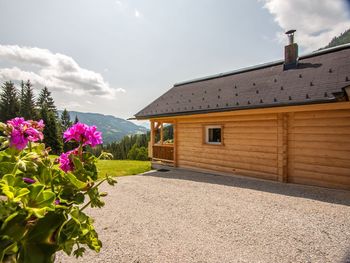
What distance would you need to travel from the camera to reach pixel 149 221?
174 inches

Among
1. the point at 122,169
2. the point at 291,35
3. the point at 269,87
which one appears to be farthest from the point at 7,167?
the point at 291,35

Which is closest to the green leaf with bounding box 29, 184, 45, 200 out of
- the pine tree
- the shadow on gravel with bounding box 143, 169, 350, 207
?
the shadow on gravel with bounding box 143, 169, 350, 207

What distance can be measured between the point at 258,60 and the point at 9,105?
45.2 metres

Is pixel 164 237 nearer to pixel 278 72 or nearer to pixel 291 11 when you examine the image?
pixel 291 11

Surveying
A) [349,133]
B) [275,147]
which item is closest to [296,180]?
[275,147]

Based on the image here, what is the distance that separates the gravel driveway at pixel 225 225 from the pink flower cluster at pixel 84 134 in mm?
2303

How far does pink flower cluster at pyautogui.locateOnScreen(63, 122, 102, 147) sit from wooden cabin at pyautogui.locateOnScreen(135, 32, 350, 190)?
664cm

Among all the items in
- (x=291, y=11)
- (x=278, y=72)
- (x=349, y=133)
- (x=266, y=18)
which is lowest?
(x=349, y=133)

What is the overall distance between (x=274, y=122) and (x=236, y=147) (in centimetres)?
183

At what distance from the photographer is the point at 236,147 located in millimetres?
8773

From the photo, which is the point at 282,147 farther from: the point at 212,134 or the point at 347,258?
the point at 347,258

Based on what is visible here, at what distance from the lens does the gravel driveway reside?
123 inches

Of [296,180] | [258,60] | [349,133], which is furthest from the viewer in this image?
[258,60]

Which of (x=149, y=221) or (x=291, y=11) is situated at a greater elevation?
(x=291, y=11)
